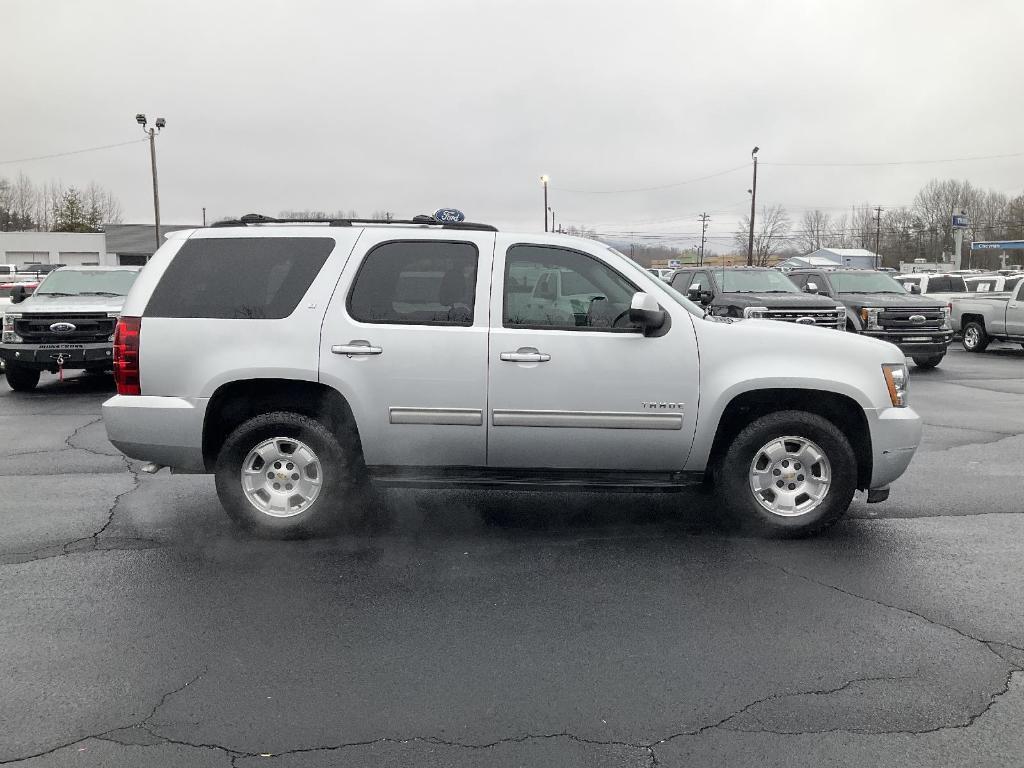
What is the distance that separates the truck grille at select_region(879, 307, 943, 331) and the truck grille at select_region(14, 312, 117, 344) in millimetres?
12985

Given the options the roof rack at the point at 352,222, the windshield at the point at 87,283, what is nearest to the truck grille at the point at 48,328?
the windshield at the point at 87,283

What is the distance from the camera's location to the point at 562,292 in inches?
208

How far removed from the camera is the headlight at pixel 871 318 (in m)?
15.5

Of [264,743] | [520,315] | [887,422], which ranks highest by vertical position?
[520,315]

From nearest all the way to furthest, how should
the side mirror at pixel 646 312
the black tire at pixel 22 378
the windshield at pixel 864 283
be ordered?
1. the side mirror at pixel 646 312
2. the black tire at pixel 22 378
3. the windshield at pixel 864 283

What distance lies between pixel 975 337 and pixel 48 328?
1916 cm

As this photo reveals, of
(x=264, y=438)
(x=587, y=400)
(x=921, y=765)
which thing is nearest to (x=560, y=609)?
(x=587, y=400)

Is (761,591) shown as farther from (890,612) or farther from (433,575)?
(433,575)

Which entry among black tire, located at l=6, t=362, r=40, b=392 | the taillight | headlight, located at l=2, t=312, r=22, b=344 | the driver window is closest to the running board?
the driver window

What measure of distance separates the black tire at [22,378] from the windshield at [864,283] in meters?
14.5

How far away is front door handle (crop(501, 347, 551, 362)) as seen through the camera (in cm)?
509

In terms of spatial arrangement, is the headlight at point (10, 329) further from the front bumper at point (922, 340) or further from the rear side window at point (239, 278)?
the front bumper at point (922, 340)

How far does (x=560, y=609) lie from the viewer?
425cm

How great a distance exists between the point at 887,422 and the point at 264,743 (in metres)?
4.02
